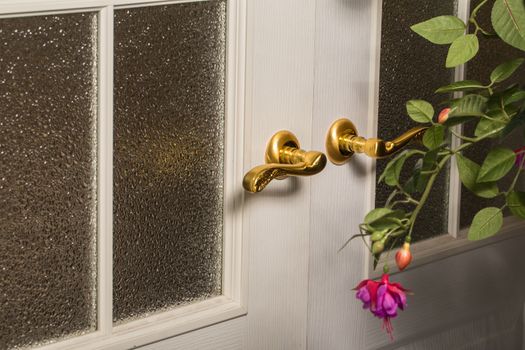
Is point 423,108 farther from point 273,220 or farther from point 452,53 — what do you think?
point 273,220

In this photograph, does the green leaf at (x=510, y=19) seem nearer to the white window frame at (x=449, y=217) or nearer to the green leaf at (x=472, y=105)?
the green leaf at (x=472, y=105)

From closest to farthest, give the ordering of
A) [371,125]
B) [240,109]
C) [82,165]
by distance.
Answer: [82,165], [240,109], [371,125]

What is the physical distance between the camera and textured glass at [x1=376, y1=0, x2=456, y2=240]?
1.22 metres

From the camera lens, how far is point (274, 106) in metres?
1.09

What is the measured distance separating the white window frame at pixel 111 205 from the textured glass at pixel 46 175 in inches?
0.4

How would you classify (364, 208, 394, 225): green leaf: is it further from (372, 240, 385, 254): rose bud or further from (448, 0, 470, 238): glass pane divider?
(448, 0, 470, 238): glass pane divider

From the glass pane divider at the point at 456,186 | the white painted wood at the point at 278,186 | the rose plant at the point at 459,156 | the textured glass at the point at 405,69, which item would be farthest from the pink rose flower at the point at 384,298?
the glass pane divider at the point at 456,186

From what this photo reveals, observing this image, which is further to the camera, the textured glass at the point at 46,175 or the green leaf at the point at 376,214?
the green leaf at the point at 376,214

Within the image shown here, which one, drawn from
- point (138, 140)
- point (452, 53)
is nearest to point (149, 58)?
point (138, 140)

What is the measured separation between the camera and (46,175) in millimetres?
935

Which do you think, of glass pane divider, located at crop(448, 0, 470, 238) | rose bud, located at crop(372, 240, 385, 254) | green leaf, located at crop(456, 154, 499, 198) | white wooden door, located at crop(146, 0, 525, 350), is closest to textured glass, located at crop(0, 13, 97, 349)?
white wooden door, located at crop(146, 0, 525, 350)

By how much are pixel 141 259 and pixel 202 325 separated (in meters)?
0.10

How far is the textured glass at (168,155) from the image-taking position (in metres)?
0.99

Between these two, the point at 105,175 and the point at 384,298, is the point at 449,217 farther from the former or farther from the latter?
the point at 105,175
